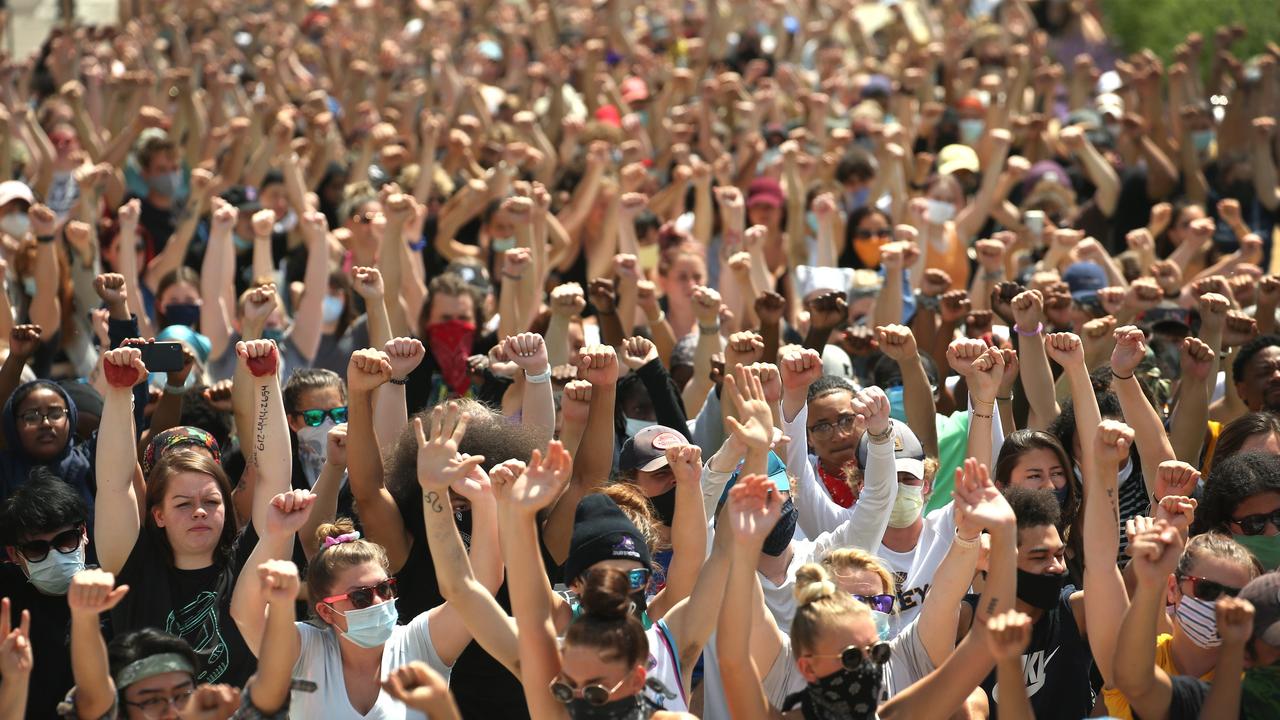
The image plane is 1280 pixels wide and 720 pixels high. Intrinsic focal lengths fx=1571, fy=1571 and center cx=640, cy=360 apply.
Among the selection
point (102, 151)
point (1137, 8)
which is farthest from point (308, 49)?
point (1137, 8)

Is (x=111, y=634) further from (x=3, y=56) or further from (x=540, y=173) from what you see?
(x=3, y=56)

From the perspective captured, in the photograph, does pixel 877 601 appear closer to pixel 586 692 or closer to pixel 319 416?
pixel 586 692

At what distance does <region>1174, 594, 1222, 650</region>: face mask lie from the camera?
4.23 m

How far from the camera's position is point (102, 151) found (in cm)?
1107

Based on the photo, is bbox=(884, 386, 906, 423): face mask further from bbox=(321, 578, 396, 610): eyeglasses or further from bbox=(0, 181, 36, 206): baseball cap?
bbox=(0, 181, 36, 206): baseball cap

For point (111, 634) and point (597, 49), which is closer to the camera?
point (111, 634)

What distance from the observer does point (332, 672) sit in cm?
425

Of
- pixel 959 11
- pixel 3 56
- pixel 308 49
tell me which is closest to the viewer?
pixel 3 56

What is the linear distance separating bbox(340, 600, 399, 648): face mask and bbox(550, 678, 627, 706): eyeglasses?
25.6 inches

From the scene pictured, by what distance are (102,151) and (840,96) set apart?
19.7ft

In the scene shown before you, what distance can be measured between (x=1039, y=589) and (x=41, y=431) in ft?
11.5

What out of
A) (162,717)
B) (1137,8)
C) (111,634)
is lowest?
(1137,8)

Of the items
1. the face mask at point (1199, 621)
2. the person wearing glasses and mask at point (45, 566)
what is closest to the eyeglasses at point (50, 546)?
the person wearing glasses and mask at point (45, 566)

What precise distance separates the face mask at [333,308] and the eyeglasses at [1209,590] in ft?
15.4
